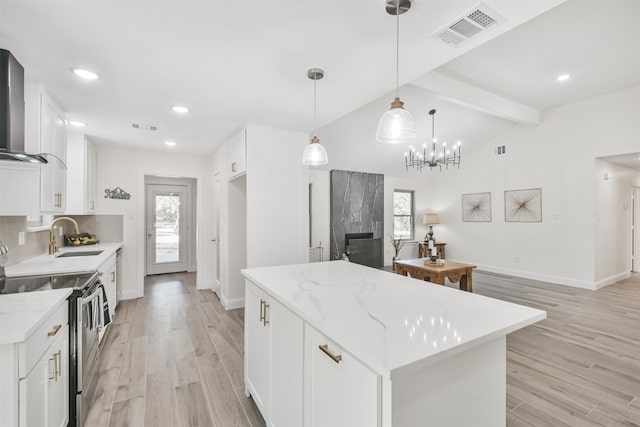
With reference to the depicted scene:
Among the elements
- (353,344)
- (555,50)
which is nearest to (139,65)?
(353,344)

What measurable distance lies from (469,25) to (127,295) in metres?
5.40

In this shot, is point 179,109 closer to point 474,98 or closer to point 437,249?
point 474,98

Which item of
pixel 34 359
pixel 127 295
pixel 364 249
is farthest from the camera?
pixel 364 249

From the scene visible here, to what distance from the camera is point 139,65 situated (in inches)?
85.1

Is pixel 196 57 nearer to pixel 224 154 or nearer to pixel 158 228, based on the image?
pixel 224 154

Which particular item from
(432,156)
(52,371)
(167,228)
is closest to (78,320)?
(52,371)

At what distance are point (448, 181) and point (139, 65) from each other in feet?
23.7

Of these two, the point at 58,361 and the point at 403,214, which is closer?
the point at 58,361

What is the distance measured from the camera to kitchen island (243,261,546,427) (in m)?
0.92

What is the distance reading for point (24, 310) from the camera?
58.5 inches

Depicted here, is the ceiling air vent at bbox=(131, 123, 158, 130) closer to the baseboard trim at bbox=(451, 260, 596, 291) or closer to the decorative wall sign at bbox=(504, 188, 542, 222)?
the decorative wall sign at bbox=(504, 188, 542, 222)

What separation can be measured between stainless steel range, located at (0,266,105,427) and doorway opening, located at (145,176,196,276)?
4.46 m

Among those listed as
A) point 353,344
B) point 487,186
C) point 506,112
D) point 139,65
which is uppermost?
point 506,112

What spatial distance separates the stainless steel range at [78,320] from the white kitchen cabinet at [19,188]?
0.46 meters
